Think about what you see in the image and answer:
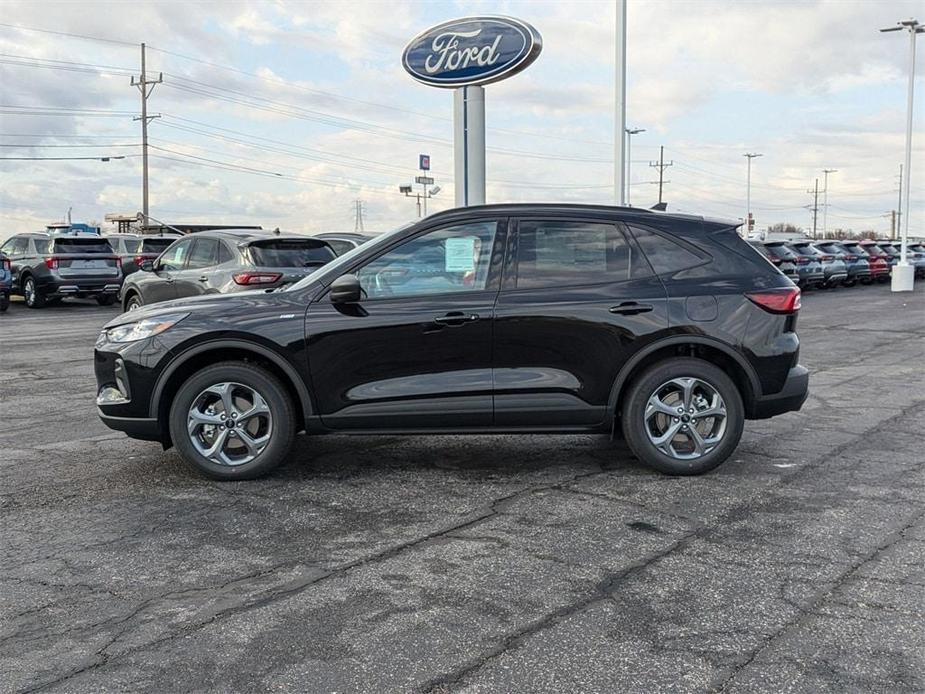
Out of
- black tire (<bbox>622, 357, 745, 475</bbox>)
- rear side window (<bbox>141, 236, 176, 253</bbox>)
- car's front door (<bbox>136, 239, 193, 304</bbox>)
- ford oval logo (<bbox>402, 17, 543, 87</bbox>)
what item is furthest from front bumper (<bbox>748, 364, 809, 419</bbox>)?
rear side window (<bbox>141, 236, 176, 253</bbox>)

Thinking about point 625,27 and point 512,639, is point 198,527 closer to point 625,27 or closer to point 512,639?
point 512,639

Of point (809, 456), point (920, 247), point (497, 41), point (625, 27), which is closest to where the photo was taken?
point (809, 456)

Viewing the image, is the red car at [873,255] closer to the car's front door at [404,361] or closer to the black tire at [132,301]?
the black tire at [132,301]

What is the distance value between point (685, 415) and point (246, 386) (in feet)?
9.23

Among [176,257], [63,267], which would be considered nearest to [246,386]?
[176,257]

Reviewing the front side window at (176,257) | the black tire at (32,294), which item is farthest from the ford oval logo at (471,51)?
the black tire at (32,294)

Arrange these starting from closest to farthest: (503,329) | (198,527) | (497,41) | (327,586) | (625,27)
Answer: (327,586) < (198,527) < (503,329) < (497,41) < (625,27)

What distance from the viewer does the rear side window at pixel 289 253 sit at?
1193 centimetres

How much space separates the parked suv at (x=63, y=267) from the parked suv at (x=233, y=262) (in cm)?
868

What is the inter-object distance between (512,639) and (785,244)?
26.6 metres

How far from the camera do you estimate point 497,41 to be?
39.5 ft

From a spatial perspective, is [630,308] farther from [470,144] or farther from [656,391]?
[470,144]

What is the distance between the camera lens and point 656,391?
18.1 feet

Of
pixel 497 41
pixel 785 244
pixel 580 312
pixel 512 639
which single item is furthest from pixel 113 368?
pixel 785 244
